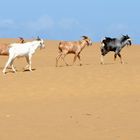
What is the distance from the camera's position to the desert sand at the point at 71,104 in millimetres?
11727

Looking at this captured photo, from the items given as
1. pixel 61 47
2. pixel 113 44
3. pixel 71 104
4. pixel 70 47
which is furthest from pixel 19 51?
pixel 71 104

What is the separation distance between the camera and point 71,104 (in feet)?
53.5

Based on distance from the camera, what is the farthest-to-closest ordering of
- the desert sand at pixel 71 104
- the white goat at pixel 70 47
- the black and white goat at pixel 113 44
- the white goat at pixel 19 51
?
the black and white goat at pixel 113 44 < the white goat at pixel 70 47 < the white goat at pixel 19 51 < the desert sand at pixel 71 104

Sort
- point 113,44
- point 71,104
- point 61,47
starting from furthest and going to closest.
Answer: point 113,44, point 61,47, point 71,104

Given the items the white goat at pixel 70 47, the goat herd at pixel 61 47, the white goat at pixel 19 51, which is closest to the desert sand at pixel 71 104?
the white goat at pixel 19 51

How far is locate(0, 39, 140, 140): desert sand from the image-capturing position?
38.5 ft

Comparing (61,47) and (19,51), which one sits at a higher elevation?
(61,47)

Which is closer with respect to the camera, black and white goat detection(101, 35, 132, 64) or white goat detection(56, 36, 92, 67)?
white goat detection(56, 36, 92, 67)

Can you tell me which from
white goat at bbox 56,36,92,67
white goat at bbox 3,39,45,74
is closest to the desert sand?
white goat at bbox 3,39,45,74

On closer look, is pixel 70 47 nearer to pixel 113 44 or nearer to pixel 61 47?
pixel 61 47

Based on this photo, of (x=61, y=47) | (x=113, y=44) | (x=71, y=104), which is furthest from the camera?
(x=113, y=44)

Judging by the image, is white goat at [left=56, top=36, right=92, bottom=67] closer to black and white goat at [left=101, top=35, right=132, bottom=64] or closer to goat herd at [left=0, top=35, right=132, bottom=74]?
goat herd at [left=0, top=35, right=132, bottom=74]

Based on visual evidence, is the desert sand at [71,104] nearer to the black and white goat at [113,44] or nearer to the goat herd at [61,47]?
the goat herd at [61,47]

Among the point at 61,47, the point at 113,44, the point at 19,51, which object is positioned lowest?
the point at 19,51
